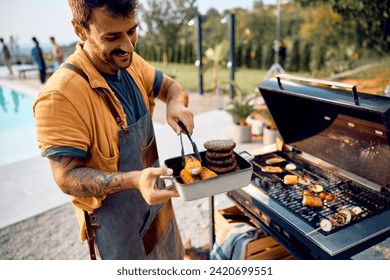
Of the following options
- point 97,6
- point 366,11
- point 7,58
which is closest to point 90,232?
point 97,6

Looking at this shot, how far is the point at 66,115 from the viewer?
4.24 ft

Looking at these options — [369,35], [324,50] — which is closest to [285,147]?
[369,35]

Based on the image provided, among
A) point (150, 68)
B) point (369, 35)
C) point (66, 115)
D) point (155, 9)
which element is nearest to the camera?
point (66, 115)

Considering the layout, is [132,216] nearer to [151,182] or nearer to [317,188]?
[151,182]

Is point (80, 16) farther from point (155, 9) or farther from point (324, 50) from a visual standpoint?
point (155, 9)

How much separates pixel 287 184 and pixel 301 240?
1.70ft

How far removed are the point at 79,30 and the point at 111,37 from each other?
20cm

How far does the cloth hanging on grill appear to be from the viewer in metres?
2.13

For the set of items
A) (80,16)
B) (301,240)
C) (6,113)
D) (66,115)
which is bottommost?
(6,113)

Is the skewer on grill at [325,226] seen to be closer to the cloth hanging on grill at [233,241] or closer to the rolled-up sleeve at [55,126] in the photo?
the cloth hanging on grill at [233,241]

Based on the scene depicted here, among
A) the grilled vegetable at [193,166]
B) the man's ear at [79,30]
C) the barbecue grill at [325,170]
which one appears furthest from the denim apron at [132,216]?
the barbecue grill at [325,170]

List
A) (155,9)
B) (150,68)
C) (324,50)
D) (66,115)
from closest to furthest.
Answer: (66,115), (150,68), (324,50), (155,9)

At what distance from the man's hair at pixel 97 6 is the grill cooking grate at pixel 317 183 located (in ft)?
4.39
